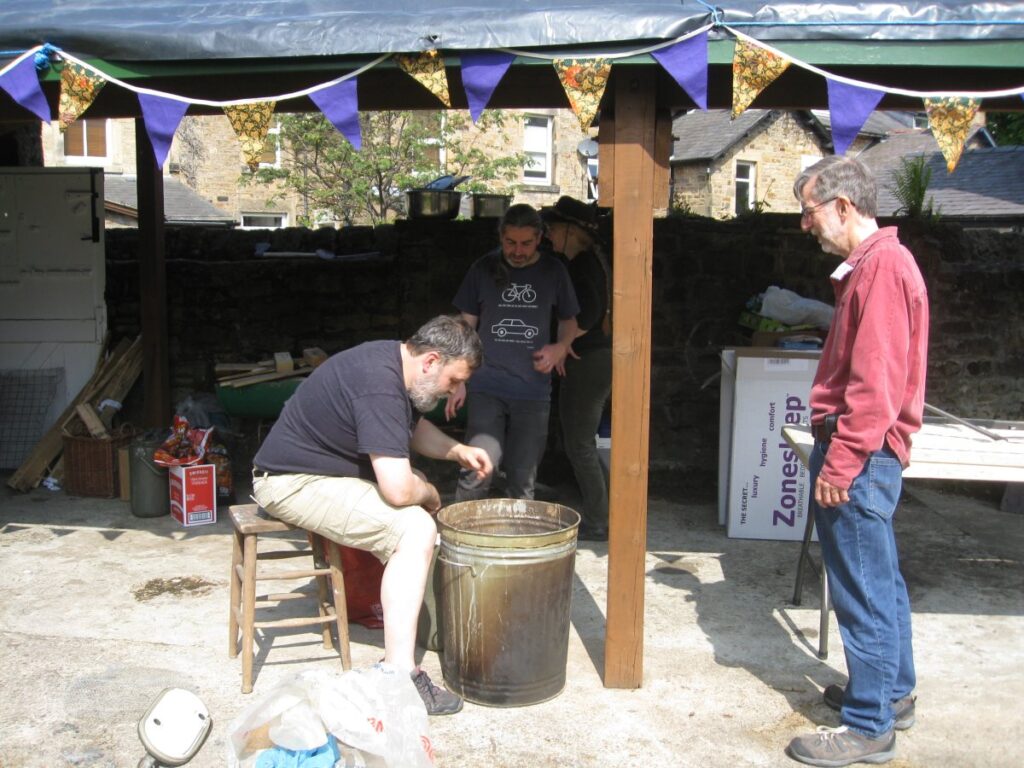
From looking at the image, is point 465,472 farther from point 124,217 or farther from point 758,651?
point 124,217

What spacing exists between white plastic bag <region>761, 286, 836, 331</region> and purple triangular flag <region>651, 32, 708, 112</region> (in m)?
3.23

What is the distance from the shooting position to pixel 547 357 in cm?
508

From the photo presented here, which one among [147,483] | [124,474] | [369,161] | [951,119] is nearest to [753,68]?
[951,119]

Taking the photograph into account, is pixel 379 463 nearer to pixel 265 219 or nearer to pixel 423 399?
pixel 423 399

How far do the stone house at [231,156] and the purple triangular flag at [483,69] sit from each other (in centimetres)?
1830

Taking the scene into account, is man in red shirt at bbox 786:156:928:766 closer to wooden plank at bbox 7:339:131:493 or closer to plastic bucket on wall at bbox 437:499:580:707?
plastic bucket on wall at bbox 437:499:580:707

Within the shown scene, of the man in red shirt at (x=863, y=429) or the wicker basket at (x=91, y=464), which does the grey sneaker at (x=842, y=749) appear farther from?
the wicker basket at (x=91, y=464)

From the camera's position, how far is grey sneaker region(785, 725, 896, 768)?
3445mm

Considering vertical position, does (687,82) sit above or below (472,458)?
above

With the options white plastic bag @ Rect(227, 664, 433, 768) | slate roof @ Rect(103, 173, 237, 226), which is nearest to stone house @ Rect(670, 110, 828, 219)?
slate roof @ Rect(103, 173, 237, 226)

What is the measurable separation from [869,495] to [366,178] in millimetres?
15762

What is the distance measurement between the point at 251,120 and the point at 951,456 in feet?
10.4

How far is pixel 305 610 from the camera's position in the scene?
487 cm

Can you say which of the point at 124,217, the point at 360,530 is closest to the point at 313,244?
the point at 360,530
